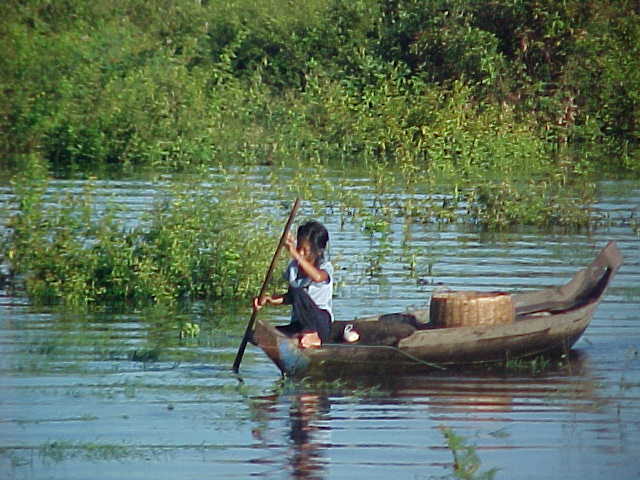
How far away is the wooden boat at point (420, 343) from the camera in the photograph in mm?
9688

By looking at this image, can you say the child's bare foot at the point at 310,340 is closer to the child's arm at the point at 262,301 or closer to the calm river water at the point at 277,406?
the calm river water at the point at 277,406

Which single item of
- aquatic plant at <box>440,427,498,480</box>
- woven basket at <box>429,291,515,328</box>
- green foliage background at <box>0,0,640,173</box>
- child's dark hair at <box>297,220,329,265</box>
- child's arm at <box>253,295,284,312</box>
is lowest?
aquatic plant at <box>440,427,498,480</box>

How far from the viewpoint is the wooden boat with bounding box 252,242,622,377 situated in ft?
31.8

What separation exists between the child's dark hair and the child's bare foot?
46cm

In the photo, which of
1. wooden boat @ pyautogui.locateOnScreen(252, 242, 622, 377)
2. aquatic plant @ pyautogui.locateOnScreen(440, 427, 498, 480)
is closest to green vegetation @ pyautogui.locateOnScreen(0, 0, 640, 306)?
wooden boat @ pyautogui.locateOnScreen(252, 242, 622, 377)

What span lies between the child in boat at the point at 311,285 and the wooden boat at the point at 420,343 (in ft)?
0.45

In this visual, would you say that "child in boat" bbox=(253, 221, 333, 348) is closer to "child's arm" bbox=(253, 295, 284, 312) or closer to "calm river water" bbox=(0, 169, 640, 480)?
"child's arm" bbox=(253, 295, 284, 312)

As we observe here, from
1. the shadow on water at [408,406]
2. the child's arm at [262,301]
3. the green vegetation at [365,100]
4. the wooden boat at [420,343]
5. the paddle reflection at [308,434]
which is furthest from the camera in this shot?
the green vegetation at [365,100]

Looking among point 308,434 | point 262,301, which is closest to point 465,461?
point 308,434

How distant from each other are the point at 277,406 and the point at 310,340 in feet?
2.47

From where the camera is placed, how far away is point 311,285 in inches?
392

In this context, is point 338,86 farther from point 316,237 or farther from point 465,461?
point 465,461

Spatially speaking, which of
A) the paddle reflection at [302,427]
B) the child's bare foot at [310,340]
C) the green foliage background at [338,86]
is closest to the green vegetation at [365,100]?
the green foliage background at [338,86]

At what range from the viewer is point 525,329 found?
10.4 m
